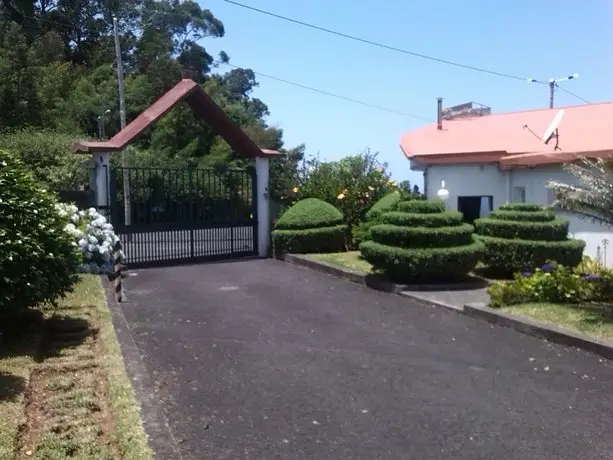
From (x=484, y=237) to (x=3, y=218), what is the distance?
8593mm

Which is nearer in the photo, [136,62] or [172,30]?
[136,62]

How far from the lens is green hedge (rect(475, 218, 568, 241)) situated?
1223cm

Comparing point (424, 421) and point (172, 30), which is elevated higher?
point (172, 30)

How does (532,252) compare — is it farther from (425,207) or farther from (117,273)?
(117,273)

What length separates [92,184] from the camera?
50.2ft

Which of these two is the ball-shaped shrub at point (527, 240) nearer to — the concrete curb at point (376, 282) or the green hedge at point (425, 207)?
the concrete curb at point (376, 282)

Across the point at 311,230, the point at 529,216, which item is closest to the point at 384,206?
the point at 311,230

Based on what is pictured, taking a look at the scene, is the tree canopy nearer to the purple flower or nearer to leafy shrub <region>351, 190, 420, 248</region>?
leafy shrub <region>351, 190, 420, 248</region>

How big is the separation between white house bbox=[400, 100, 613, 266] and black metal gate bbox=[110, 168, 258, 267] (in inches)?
171

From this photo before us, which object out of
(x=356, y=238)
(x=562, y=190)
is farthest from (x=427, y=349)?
(x=356, y=238)

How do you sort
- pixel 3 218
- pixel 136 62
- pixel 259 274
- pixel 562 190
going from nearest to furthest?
pixel 3 218 < pixel 562 190 < pixel 259 274 < pixel 136 62

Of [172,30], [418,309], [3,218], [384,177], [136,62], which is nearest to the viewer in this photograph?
[3,218]

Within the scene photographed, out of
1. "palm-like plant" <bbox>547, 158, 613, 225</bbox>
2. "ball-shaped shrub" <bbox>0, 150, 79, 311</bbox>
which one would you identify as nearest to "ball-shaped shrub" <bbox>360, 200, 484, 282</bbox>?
"palm-like plant" <bbox>547, 158, 613, 225</bbox>

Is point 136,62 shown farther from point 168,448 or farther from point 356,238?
point 168,448
